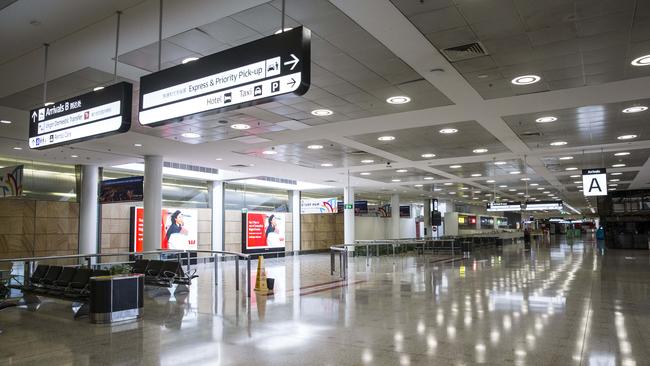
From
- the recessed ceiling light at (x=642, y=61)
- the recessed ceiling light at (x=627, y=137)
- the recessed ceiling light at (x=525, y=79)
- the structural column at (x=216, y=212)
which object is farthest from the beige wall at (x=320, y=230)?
the recessed ceiling light at (x=642, y=61)

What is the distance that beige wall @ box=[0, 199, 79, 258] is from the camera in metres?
16.5

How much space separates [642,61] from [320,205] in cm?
2104

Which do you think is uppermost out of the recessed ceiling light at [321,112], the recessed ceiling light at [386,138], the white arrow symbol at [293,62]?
the recessed ceiling light at [321,112]

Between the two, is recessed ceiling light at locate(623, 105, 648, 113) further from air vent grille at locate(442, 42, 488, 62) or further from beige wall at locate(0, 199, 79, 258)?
beige wall at locate(0, 199, 79, 258)

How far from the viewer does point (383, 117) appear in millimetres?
11023

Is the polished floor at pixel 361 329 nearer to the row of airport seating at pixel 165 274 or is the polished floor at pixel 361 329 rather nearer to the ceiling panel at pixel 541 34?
the row of airport seating at pixel 165 274

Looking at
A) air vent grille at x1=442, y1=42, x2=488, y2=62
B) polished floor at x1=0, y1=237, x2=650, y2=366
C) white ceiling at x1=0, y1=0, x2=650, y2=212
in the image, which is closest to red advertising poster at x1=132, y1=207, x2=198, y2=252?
white ceiling at x1=0, y1=0, x2=650, y2=212

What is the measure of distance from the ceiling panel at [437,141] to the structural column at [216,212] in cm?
1214

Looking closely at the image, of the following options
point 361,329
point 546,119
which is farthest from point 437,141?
point 361,329

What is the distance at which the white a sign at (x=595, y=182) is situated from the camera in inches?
639

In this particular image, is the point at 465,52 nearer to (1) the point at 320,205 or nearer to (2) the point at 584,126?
(2) the point at 584,126

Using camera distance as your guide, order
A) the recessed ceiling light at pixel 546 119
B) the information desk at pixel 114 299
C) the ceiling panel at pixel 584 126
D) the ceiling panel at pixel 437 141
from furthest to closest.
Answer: the ceiling panel at pixel 437 141 → the recessed ceiling light at pixel 546 119 → the ceiling panel at pixel 584 126 → the information desk at pixel 114 299

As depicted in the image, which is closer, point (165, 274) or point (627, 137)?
point (165, 274)

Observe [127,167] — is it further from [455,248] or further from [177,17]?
[455,248]
